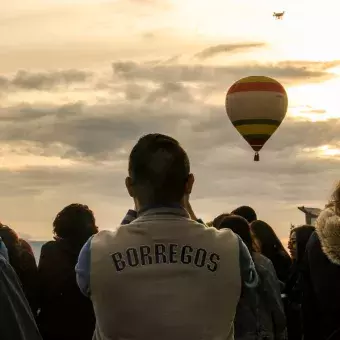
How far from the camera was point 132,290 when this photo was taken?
10.5 ft

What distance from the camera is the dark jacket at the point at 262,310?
609 centimetres

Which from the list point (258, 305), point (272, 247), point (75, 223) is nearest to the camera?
point (258, 305)

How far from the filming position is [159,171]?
3258 mm

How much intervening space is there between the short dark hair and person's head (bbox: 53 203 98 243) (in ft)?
10.0

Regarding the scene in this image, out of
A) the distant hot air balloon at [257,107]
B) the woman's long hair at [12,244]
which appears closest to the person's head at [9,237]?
the woman's long hair at [12,244]

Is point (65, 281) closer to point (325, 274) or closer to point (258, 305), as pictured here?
point (258, 305)

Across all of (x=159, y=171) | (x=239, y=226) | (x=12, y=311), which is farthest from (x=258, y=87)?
(x=159, y=171)

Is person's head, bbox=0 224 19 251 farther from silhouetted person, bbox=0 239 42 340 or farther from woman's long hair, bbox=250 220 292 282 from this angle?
silhouetted person, bbox=0 239 42 340

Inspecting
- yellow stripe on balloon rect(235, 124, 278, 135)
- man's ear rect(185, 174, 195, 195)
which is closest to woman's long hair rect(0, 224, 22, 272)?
man's ear rect(185, 174, 195, 195)

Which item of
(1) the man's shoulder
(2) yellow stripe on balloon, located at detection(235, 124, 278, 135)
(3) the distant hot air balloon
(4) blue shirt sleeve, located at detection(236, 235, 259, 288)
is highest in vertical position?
(3) the distant hot air balloon

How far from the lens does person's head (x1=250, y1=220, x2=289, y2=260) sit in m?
7.67

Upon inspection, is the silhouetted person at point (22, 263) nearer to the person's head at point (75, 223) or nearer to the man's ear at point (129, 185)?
the person's head at point (75, 223)

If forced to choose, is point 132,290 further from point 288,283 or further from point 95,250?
point 288,283

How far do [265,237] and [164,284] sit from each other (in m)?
4.62
